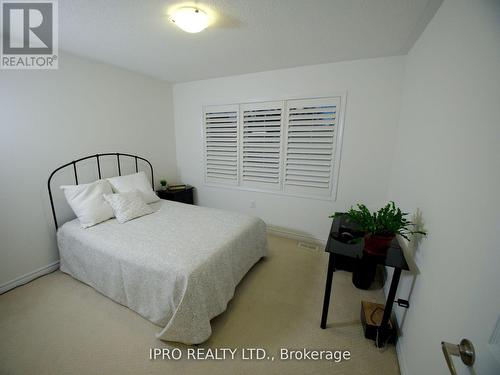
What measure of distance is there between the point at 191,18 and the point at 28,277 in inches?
116

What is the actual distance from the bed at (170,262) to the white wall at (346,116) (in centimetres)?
91

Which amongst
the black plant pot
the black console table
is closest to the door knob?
the black console table

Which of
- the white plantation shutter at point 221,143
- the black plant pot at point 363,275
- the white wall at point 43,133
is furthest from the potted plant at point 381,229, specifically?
the white wall at point 43,133

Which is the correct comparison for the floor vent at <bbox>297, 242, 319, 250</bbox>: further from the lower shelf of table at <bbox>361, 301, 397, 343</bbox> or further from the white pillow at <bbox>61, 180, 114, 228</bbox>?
the white pillow at <bbox>61, 180, 114, 228</bbox>

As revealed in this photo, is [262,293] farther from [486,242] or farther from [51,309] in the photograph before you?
[51,309]

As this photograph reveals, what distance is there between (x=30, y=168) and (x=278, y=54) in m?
2.87

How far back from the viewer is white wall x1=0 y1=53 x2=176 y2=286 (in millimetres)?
1931

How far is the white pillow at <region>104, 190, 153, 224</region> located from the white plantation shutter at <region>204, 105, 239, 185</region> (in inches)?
54.2

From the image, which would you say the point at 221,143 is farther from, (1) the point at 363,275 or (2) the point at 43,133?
(1) the point at 363,275

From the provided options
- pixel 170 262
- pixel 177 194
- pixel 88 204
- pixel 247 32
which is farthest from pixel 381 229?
pixel 177 194

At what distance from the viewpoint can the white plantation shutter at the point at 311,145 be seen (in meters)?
2.63

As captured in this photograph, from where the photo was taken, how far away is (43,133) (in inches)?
83.9

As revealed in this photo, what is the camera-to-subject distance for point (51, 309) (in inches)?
70.6

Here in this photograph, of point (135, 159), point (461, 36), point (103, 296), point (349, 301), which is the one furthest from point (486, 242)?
point (135, 159)
